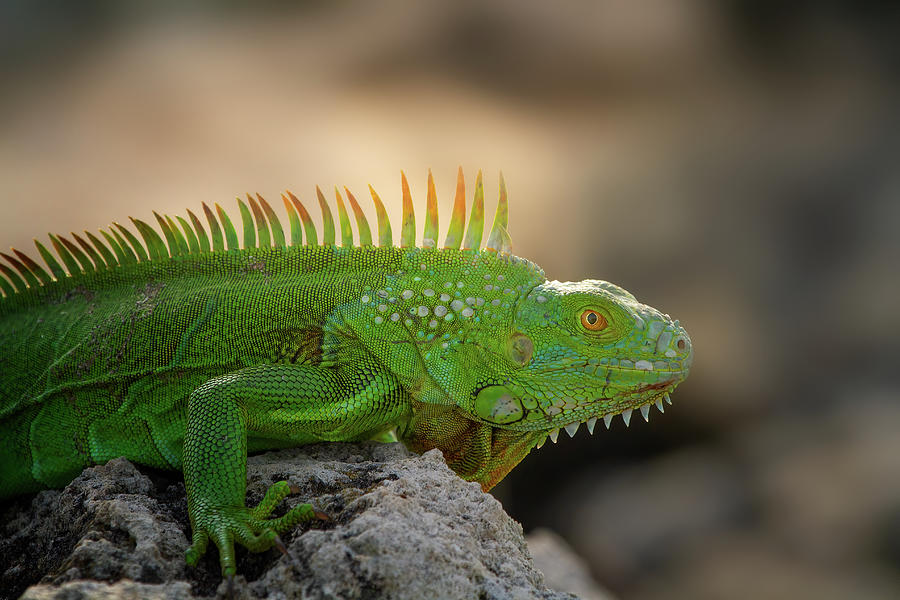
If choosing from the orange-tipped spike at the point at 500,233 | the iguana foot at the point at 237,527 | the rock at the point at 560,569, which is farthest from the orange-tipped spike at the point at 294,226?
the rock at the point at 560,569

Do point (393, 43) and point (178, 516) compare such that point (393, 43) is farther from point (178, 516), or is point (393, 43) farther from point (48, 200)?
point (178, 516)

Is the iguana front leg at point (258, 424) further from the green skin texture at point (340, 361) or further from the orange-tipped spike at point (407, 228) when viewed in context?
the orange-tipped spike at point (407, 228)

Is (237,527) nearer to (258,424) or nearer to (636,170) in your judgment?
(258,424)

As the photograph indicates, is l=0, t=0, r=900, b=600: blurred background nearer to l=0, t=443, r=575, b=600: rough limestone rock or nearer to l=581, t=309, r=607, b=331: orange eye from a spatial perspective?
l=581, t=309, r=607, b=331: orange eye

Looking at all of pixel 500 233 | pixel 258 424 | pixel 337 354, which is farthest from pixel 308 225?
pixel 258 424

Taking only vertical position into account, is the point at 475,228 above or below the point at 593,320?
above

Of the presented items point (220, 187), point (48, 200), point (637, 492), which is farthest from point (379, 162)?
point (637, 492)
